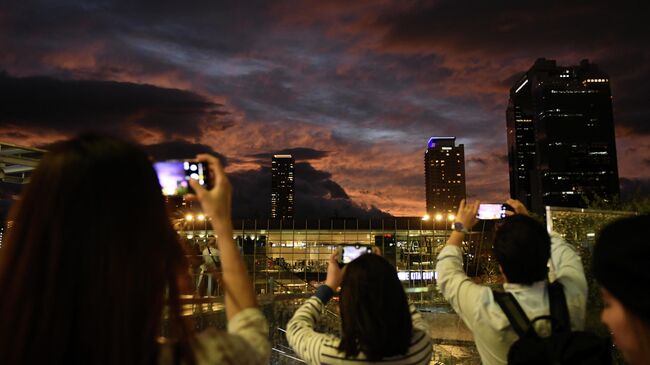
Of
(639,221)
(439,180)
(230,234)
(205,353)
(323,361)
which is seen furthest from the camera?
(439,180)

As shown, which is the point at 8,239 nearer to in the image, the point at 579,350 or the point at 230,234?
the point at 230,234

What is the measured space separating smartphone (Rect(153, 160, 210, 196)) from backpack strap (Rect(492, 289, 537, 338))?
1.24m

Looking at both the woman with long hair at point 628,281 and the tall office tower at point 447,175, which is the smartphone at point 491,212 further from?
the tall office tower at point 447,175

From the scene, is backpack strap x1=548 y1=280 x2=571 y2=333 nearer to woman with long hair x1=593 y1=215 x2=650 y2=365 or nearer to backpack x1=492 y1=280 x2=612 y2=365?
backpack x1=492 y1=280 x2=612 y2=365

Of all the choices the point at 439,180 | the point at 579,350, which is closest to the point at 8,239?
the point at 579,350

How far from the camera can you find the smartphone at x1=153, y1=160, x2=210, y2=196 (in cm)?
140

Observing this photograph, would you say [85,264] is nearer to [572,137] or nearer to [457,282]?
[457,282]

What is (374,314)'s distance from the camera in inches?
67.9

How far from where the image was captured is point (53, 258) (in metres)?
0.79

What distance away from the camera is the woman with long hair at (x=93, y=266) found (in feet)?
2.57

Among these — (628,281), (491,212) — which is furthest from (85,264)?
(491,212)

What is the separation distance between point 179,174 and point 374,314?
85 centimetres

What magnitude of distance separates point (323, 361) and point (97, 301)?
3.73 feet

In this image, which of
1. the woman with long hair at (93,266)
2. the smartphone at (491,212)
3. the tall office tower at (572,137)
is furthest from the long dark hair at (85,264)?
the tall office tower at (572,137)
